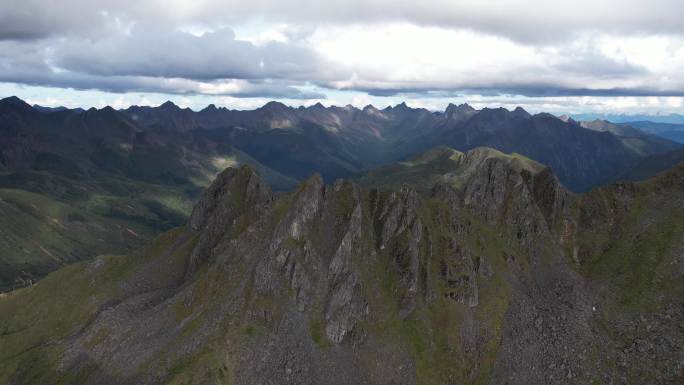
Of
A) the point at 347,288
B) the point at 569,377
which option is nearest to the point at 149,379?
the point at 347,288

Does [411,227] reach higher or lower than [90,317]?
higher

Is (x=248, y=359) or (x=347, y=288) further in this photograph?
(x=347, y=288)

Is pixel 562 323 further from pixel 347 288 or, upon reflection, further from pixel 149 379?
pixel 149 379

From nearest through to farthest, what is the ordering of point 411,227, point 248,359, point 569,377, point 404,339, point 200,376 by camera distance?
point 200,376 < point 248,359 < point 569,377 < point 404,339 < point 411,227

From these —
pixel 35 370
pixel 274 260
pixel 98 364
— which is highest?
pixel 274 260

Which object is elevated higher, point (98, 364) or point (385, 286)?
point (385, 286)

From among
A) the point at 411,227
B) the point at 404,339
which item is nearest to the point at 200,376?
the point at 404,339

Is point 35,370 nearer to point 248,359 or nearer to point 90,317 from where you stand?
point 90,317

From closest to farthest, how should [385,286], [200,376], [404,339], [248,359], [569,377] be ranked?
[200,376] → [248,359] → [569,377] → [404,339] → [385,286]

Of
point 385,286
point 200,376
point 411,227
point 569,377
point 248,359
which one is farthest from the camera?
point 411,227
